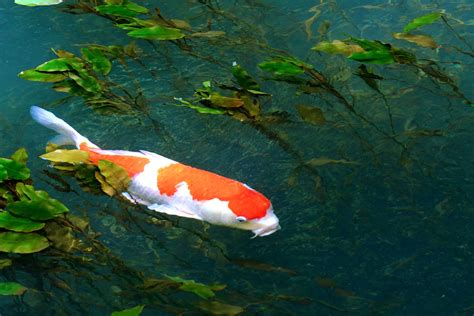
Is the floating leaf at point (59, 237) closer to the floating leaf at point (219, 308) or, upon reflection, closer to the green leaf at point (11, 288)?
the green leaf at point (11, 288)

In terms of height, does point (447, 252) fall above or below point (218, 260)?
→ above

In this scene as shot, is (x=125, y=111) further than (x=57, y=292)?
Yes

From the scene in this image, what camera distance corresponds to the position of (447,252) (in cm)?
174

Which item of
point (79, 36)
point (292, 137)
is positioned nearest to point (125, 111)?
point (292, 137)

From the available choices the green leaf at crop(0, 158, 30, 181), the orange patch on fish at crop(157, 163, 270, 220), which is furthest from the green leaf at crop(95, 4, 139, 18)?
the green leaf at crop(0, 158, 30, 181)

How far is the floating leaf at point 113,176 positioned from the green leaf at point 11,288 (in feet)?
1.33

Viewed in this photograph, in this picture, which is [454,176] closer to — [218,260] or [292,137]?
[292,137]

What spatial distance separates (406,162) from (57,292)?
1.28 metres

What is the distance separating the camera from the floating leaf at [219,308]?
1674mm

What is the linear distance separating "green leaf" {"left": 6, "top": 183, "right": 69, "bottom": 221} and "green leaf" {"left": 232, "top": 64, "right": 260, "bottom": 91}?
29.2 inches

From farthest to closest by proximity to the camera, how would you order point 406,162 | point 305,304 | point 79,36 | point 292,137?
point 79,36 < point 292,137 < point 406,162 < point 305,304

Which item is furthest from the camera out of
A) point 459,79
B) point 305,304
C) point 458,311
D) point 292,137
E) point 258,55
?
point 258,55

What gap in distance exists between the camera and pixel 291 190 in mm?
2020

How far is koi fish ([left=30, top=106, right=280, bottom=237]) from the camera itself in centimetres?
182
